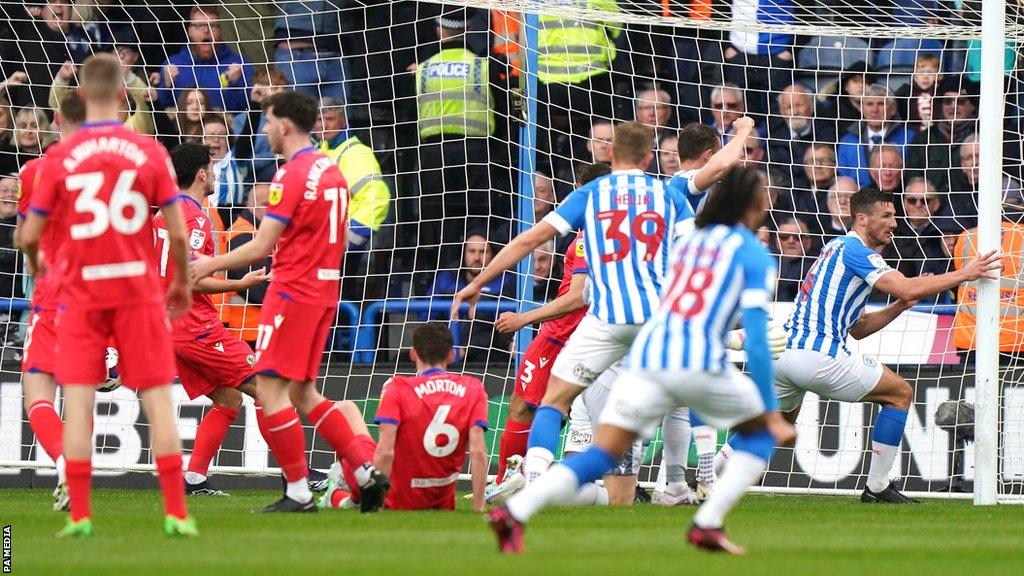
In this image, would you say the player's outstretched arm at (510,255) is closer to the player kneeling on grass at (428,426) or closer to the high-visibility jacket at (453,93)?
the player kneeling on grass at (428,426)

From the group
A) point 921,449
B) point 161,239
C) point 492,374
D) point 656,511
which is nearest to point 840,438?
point 921,449

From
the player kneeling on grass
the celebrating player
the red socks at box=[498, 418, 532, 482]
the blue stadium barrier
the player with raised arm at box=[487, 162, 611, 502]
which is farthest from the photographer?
the blue stadium barrier

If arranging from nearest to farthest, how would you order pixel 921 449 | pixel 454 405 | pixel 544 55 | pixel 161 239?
pixel 454 405, pixel 161 239, pixel 921 449, pixel 544 55

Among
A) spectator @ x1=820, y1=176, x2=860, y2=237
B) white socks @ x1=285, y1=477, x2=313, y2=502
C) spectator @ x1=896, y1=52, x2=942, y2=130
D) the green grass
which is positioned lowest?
the green grass

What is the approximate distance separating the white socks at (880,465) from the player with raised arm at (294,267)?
384cm

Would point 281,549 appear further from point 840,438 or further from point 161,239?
point 840,438

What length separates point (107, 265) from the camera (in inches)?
241

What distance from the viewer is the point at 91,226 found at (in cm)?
609

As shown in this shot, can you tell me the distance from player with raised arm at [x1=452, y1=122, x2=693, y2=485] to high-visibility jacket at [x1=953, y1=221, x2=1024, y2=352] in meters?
4.44

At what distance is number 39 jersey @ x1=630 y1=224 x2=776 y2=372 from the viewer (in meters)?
5.75

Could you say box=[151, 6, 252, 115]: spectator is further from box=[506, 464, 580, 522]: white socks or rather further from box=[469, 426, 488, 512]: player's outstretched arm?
box=[506, 464, 580, 522]: white socks

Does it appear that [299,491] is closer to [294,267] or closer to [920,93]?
[294,267]

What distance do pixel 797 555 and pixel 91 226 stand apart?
3.13m

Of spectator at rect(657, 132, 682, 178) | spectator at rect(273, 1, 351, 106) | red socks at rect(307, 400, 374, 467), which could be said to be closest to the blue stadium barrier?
spectator at rect(657, 132, 682, 178)
